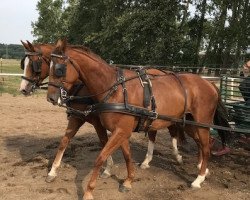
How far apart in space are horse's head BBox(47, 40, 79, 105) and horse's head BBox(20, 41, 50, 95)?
680mm

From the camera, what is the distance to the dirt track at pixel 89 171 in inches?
204

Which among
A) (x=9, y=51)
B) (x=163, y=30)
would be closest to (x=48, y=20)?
(x=9, y=51)

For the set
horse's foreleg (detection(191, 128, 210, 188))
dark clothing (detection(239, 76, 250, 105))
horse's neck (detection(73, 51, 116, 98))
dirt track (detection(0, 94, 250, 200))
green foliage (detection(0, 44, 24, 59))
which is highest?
horse's neck (detection(73, 51, 116, 98))

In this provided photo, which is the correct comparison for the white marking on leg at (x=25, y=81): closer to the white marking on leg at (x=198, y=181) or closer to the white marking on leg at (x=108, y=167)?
the white marking on leg at (x=108, y=167)

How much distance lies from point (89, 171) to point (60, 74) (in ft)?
6.88

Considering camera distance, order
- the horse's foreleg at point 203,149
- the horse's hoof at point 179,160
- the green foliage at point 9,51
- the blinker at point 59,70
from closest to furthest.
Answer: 1. the blinker at point 59,70
2. the horse's foreleg at point 203,149
3. the horse's hoof at point 179,160
4. the green foliage at point 9,51

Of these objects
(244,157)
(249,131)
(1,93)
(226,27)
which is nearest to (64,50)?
(249,131)

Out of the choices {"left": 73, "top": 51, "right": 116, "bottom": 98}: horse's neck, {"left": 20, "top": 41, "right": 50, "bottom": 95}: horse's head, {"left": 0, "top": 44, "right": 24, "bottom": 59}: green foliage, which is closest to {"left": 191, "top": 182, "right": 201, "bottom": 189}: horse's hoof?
{"left": 73, "top": 51, "right": 116, "bottom": 98}: horse's neck

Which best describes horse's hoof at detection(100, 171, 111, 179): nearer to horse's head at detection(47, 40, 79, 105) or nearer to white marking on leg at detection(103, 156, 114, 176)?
white marking on leg at detection(103, 156, 114, 176)

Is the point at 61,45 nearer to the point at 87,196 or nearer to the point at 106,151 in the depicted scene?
the point at 106,151

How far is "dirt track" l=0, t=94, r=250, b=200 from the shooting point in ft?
17.0

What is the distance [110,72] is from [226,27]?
27508mm

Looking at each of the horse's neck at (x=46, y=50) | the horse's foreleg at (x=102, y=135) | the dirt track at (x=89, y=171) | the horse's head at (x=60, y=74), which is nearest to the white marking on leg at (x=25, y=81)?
the horse's neck at (x=46, y=50)

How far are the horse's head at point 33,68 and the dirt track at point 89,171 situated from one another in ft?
4.56
